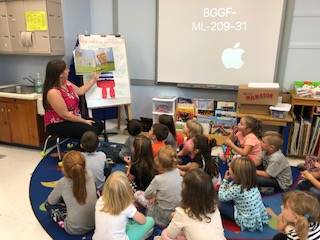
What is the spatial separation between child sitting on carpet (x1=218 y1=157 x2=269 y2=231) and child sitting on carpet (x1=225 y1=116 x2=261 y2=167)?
0.63 meters

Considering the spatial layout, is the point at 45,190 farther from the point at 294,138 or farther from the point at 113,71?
the point at 294,138

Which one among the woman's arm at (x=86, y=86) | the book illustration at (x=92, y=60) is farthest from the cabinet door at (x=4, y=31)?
the woman's arm at (x=86, y=86)

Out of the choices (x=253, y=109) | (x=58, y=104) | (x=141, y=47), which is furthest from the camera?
(x=141, y=47)

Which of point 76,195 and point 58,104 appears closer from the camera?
point 76,195

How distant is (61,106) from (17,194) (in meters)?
0.93

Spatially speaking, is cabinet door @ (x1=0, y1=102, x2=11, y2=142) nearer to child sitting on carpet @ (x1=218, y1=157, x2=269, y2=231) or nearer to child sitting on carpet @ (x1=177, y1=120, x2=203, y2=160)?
child sitting on carpet @ (x1=177, y1=120, x2=203, y2=160)

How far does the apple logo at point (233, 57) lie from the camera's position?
12.3 feet

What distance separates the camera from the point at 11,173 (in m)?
3.06

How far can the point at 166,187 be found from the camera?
2.03 metres

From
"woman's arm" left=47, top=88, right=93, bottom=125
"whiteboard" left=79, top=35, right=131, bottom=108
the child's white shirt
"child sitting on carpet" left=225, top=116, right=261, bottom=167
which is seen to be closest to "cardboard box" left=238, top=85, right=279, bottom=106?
"child sitting on carpet" left=225, top=116, right=261, bottom=167

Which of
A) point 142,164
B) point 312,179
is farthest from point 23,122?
point 312,179

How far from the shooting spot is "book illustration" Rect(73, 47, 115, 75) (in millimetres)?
3611

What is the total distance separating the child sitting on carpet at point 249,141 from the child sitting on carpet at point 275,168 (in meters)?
0.10

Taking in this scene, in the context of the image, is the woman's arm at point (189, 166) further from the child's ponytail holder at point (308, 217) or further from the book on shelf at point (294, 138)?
the book on shelf at point (294, 138)
